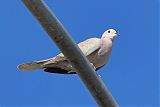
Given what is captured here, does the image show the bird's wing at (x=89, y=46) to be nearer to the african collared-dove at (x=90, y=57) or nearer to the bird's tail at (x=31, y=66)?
the african collared-dove at (x=90, y=57)

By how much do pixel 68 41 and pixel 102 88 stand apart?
0.54 metres

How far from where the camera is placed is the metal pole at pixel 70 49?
350 centimetres

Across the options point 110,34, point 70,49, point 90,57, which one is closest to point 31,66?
point 90,57

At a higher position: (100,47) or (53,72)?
(100,47)

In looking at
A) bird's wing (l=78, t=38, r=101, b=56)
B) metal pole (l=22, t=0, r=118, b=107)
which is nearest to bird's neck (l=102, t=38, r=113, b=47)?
bird's wing (l=78, t=38, r=101, b=56)

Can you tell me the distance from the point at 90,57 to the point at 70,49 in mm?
4979

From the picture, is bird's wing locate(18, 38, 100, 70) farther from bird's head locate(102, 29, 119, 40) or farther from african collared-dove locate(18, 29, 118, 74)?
bird's head locate(102, 29, 119, 40)

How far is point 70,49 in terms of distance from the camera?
3688 mm

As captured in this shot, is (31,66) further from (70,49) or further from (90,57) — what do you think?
(70,49)

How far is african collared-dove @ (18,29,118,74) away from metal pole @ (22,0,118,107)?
3.08 m

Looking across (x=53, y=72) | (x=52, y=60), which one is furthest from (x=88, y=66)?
(x=52, y=60)

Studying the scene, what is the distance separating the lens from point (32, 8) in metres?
3.48

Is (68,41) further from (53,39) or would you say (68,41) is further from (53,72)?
(53,72)

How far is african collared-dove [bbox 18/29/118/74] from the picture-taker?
24.3ft
